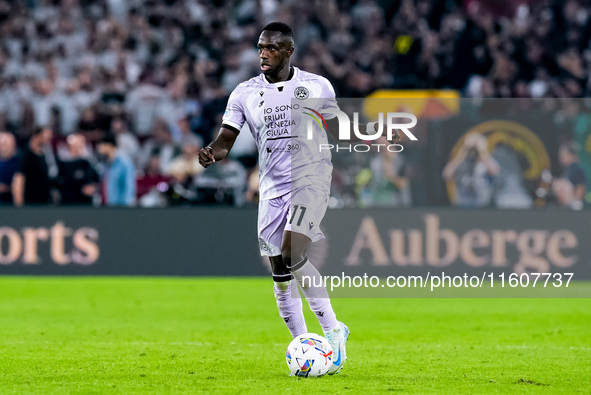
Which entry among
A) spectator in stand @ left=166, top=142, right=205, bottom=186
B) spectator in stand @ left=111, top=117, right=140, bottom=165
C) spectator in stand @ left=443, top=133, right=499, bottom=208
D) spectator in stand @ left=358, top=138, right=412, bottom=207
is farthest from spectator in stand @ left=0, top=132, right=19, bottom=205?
spectator in stand @ left=443, top=133, right=499, bottom=208

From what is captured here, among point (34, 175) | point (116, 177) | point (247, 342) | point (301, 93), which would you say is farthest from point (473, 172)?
point (301, 93)

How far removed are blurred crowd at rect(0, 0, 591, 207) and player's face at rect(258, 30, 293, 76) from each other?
694 cm

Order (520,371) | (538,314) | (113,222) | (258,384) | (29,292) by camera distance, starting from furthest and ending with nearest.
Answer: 1. (113,222)
2. (29,292)
3. (538,314)
4. (520,371)
5. (258,384)

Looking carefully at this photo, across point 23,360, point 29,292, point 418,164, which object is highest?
point 418,164

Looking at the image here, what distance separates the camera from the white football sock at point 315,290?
6.58 meters

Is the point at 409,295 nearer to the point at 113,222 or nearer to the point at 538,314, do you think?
the point at 538,314

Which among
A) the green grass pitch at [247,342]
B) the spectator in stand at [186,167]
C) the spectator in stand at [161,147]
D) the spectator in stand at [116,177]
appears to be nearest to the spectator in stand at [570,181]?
the green grass pitch at [247,342]

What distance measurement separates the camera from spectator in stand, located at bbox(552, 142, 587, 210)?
43.4 feet

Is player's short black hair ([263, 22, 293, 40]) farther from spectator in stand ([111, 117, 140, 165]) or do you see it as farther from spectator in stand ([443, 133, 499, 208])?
spectator in stand ([111, 117, 140, 165])

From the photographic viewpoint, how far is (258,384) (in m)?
6.26

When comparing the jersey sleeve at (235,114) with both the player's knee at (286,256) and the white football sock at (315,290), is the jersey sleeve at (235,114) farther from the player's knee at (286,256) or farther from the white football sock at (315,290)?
the white football sock at (315,290)

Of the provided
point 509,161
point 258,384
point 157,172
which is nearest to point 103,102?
point 157,172

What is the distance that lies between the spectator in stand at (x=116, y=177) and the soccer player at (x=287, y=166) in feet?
24.8

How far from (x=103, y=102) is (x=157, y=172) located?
1879 mm
